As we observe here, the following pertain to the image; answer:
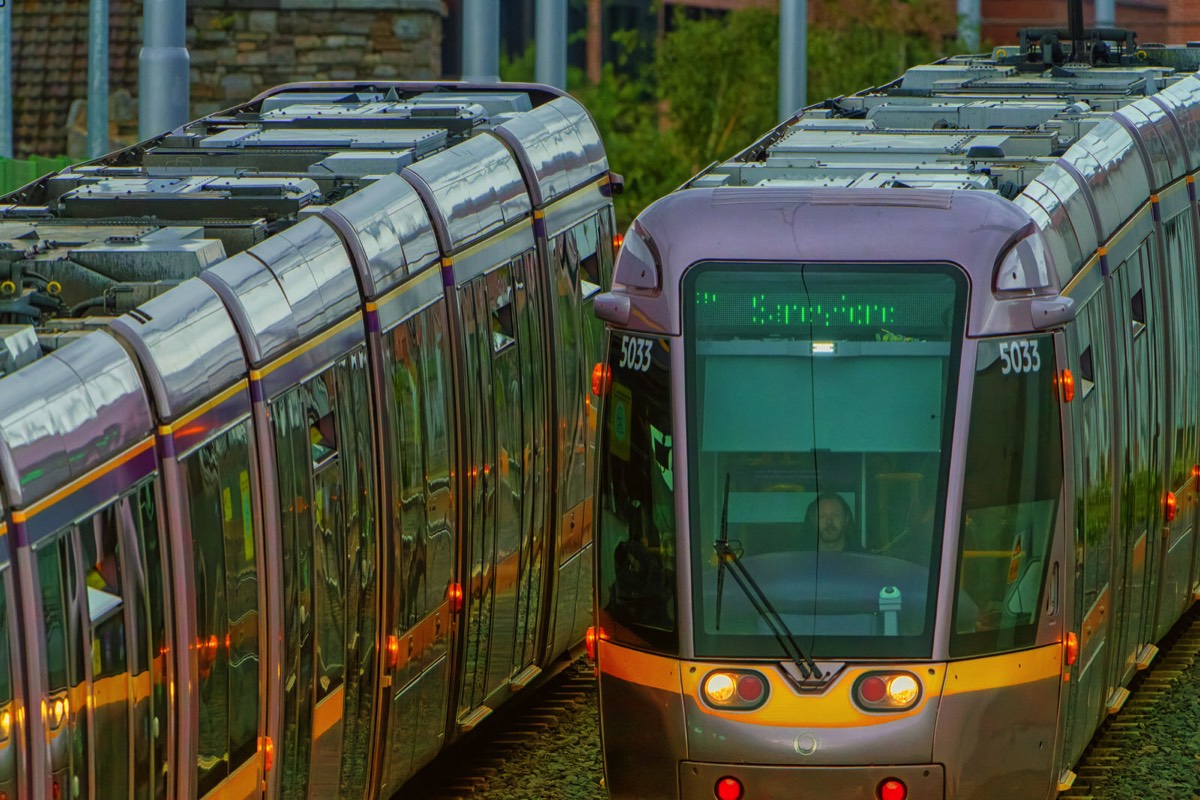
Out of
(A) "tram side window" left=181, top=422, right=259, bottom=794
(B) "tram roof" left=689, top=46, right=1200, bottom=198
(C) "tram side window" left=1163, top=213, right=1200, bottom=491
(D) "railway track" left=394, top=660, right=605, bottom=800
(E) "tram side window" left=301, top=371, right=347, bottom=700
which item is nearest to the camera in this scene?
(A) "tram side window" left=181, top=422, right=259, bottom=794

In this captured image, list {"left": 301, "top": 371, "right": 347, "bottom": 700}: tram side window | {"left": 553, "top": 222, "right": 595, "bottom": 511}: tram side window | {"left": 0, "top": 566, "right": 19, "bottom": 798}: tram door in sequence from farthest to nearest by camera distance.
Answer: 1. {"left": 553, "top": 222, "right": 595, "bottom": 511}: tram side window
2. {"left": 301, "top": 371, "right": 347, "bottom": 700}: tram side window
3. {"left": 0, "top": 566, "right": 19, "bottom": 798}: tram door

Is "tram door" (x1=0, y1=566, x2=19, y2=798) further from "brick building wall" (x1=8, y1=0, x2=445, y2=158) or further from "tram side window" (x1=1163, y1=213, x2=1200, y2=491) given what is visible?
"brick building wall" (x1=8, y1=0, x2=445, y2=158)

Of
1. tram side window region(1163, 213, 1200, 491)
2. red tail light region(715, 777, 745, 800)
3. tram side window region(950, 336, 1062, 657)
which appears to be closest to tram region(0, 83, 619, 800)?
red tail light region(715, 777, 745, 800)

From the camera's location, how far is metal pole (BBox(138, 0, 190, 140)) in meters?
17.6

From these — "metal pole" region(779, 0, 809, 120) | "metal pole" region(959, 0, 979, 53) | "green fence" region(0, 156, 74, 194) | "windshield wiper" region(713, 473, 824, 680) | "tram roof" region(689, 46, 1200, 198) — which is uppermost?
"metal pole" region(959, 0, 979, 53)

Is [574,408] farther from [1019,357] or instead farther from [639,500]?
[1019,357]

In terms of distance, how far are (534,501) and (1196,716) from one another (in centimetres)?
384

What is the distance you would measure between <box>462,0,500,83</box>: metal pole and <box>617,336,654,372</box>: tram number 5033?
37.0ft

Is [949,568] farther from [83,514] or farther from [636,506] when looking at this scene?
[83,514]

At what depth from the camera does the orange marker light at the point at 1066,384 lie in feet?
34.1

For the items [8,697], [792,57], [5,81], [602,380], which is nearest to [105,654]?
[8,697]

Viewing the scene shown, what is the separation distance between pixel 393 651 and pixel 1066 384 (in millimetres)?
2861

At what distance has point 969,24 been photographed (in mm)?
39125

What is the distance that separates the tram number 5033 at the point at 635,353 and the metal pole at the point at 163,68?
7.74 meters
